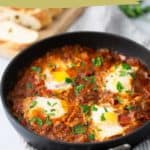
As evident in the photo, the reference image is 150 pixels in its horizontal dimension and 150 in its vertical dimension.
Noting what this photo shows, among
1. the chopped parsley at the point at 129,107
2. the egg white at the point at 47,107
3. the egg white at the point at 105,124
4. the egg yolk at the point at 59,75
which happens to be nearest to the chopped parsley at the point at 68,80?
the egg yolk at the point at 59,75

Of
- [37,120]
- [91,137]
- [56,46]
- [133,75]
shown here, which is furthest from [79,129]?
[56,46]

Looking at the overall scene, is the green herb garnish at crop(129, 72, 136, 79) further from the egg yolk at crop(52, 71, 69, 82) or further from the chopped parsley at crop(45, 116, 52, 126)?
the chopped parsley at crop(45, 116, 52, 126)

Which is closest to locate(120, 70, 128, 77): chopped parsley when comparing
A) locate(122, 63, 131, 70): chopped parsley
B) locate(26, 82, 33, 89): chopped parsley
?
locate(122, 63, 131, 70): chopped parsley

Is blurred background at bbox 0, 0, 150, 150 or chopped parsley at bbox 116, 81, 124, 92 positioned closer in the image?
chopped parsley at bbox 116, 81, 124, 92

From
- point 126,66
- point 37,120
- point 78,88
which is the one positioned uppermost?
point 126,66

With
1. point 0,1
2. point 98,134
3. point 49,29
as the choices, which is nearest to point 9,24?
point 49,29

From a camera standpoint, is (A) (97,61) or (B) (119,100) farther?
(A) (97,61)

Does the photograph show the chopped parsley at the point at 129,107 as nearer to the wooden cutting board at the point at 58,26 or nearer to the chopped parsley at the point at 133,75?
the chopped parsley at the point at 133,75

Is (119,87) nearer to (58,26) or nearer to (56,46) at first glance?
(56,46)
